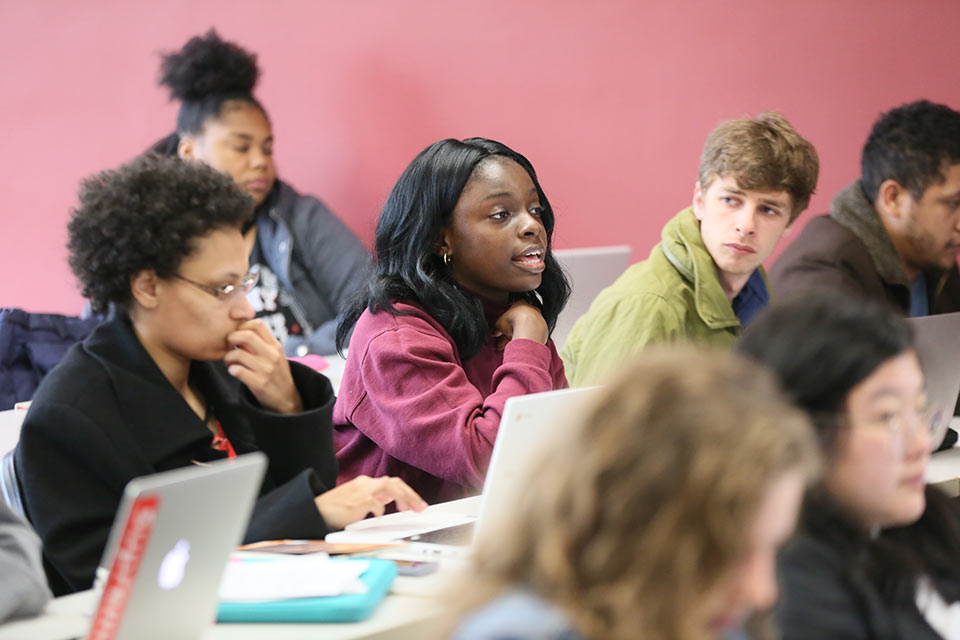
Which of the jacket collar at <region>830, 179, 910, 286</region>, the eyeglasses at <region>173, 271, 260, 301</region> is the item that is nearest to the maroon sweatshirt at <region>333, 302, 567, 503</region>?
the eyeglasses at <region>173, 271, 260, 301</region>

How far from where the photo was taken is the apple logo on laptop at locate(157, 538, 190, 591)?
1.20 meters

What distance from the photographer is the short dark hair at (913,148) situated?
294cm

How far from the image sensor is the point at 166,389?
1799 millimetres

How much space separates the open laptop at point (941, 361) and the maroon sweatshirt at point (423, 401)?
70 centimetres

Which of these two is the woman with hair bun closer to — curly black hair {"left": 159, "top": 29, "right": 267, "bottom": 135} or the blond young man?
curly black hair {"left": 159, "top": 29, "right": 267, "bottom": 135}

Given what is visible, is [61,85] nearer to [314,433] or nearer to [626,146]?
[626,146]

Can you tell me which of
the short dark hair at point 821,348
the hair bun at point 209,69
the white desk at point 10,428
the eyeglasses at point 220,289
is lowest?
the white desk at point 10,428

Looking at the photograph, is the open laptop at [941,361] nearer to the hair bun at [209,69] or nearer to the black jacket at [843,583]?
the black jacket at [843,583]

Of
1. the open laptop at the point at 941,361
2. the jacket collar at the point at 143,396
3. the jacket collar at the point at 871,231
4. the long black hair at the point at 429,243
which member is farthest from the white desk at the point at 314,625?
the jacket collar at the point at 871,231

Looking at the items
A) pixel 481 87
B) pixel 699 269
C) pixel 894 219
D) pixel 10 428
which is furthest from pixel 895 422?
pixel 481 87

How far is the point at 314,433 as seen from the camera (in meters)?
1.93

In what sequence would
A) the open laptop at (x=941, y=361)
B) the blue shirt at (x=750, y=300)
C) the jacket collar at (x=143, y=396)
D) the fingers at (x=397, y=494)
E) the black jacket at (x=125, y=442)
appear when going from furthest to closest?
the blue shirt at (x=750, y=300) → the open laptop at (x=941, y=361) → the fingers at (x=397, y=494) → the jacket collar at (x=143, y=396) → the black jacket at (x=125, y=442)

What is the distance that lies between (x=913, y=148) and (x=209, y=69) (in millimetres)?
2327

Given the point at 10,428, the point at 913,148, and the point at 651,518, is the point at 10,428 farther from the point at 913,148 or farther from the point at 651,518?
the point at 913,148
